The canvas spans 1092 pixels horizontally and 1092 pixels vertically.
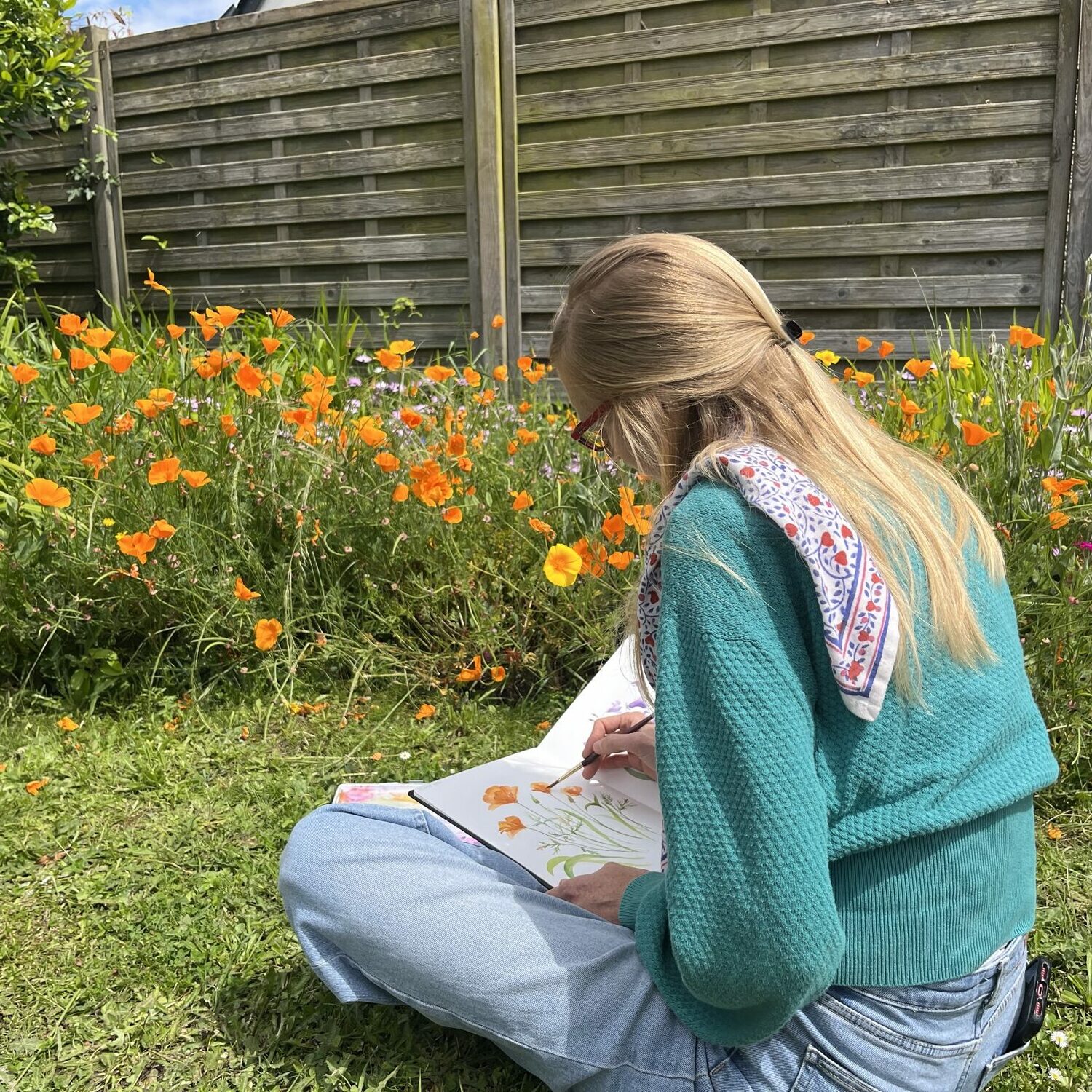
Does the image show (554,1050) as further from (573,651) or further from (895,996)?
(573,651)

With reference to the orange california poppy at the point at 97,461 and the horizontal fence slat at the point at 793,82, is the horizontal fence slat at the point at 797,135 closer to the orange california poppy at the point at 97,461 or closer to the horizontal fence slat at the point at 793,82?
the horizontal fence slat at the point at 793,82

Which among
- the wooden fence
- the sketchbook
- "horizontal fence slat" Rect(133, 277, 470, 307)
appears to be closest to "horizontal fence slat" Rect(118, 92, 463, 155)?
the wooden fence

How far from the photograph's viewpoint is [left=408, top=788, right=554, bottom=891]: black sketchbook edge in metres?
1.48

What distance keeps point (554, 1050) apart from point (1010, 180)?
3762mm

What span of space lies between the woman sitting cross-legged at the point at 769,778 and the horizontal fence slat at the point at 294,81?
4.10 m

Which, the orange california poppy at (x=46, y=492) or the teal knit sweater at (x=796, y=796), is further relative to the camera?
the orange california poppy at (x=46, y=492)

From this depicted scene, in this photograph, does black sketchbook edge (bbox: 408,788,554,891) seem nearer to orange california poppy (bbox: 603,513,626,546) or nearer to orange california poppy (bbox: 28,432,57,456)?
orange california poppy (bbox: 603,513,626,546)

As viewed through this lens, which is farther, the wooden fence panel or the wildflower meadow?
the wooden fence panel

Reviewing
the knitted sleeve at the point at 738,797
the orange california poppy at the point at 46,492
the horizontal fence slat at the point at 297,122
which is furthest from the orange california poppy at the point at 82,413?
the horizontal fence slat at the point at 297,122

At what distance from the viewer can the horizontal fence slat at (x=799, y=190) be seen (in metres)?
3.92

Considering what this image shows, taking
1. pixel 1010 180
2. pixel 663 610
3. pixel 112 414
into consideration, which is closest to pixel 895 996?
pixel 663 610

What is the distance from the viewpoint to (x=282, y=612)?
2.51m

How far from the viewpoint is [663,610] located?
99 centimetres

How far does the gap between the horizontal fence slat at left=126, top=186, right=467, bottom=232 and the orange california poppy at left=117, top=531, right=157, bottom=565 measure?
10.3 ft
